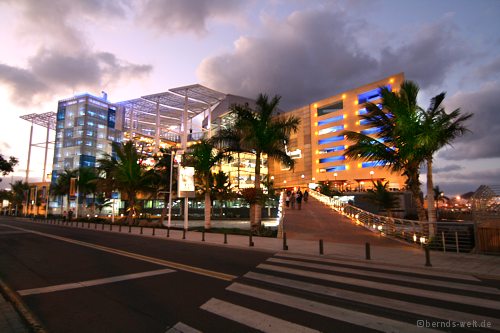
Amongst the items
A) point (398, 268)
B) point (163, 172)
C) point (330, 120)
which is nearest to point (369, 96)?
point (330, 120)

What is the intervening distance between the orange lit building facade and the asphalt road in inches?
2806

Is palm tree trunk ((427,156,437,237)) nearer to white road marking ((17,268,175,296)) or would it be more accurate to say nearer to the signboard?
white road marking ((17,268,175,296))

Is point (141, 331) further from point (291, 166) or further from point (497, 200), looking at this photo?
point (291, 166)

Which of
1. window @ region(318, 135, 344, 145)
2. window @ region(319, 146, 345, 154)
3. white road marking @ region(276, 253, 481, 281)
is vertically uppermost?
window @ region(318, 135, 344, 145)

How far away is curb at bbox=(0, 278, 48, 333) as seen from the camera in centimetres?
478

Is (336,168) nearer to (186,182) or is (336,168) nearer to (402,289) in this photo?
(186,182)

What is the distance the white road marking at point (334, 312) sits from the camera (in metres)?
4.79

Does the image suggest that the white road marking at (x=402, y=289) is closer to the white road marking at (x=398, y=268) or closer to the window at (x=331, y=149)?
the white road marking at (x=398, y=268)

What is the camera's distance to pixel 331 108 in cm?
9525

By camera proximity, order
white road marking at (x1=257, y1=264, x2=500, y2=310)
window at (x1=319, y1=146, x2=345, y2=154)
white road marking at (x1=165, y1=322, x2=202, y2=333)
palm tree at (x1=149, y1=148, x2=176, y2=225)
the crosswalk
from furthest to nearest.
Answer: window at (x1=319, y1=146, x2=345, y2=154), palm tree at (x1=149, y1=148, x2=176, y2=225), white road marking at (x1=257, y1=264, x2=500, y2=310), the crosswalk, white road marking at (x1=165, y1=322, x2=202, y2=333)

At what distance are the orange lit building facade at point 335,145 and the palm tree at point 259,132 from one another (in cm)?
5900

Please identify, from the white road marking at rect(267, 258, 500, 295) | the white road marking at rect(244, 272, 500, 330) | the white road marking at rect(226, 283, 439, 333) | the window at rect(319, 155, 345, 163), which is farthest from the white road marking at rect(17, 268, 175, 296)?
the window at rect(319, 155, 345, 163)

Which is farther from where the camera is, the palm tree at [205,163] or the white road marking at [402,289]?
the palm tree at [205,163]

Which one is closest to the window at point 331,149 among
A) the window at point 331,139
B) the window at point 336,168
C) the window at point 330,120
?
the window at point 331,139
